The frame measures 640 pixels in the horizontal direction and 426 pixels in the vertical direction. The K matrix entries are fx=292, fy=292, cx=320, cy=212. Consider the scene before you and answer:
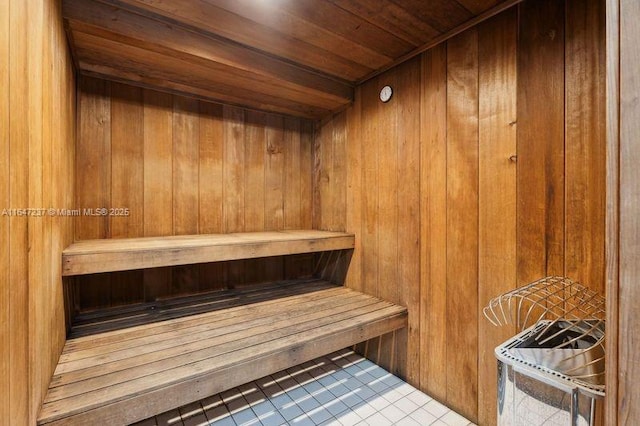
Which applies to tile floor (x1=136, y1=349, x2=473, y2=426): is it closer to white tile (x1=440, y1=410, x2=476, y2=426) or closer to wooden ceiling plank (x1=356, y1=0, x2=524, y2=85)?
white tile (x1=440, y1=410, x2=476, y2=426)

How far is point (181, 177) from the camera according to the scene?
1.93 m

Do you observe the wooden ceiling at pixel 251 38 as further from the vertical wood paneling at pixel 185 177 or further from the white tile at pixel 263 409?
the white tile at pixel 263 409

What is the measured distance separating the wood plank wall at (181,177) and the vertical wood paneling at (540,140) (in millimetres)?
1574

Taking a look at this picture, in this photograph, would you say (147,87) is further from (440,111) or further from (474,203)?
(474,203)

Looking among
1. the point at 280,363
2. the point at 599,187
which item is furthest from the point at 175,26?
the point at 599,187

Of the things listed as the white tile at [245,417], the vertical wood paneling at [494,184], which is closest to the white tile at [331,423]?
the white tile at [245,417]

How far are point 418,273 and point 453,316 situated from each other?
0.94 ft

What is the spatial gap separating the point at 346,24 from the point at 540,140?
1.04 m

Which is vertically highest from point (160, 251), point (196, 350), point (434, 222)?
point (434, 222)

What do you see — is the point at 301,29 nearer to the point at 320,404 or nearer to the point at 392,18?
the point at 392,18

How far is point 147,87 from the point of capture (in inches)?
70.3

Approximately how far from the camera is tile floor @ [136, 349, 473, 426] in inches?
58.2

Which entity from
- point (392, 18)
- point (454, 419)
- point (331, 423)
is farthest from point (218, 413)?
point (392, 18)

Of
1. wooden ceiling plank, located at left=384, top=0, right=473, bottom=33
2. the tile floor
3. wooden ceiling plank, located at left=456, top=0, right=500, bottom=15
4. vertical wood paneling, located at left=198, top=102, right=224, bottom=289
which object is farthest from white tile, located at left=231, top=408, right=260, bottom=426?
wooden ceiling plank, located at left=456, top=0, right=500, bottom=15
